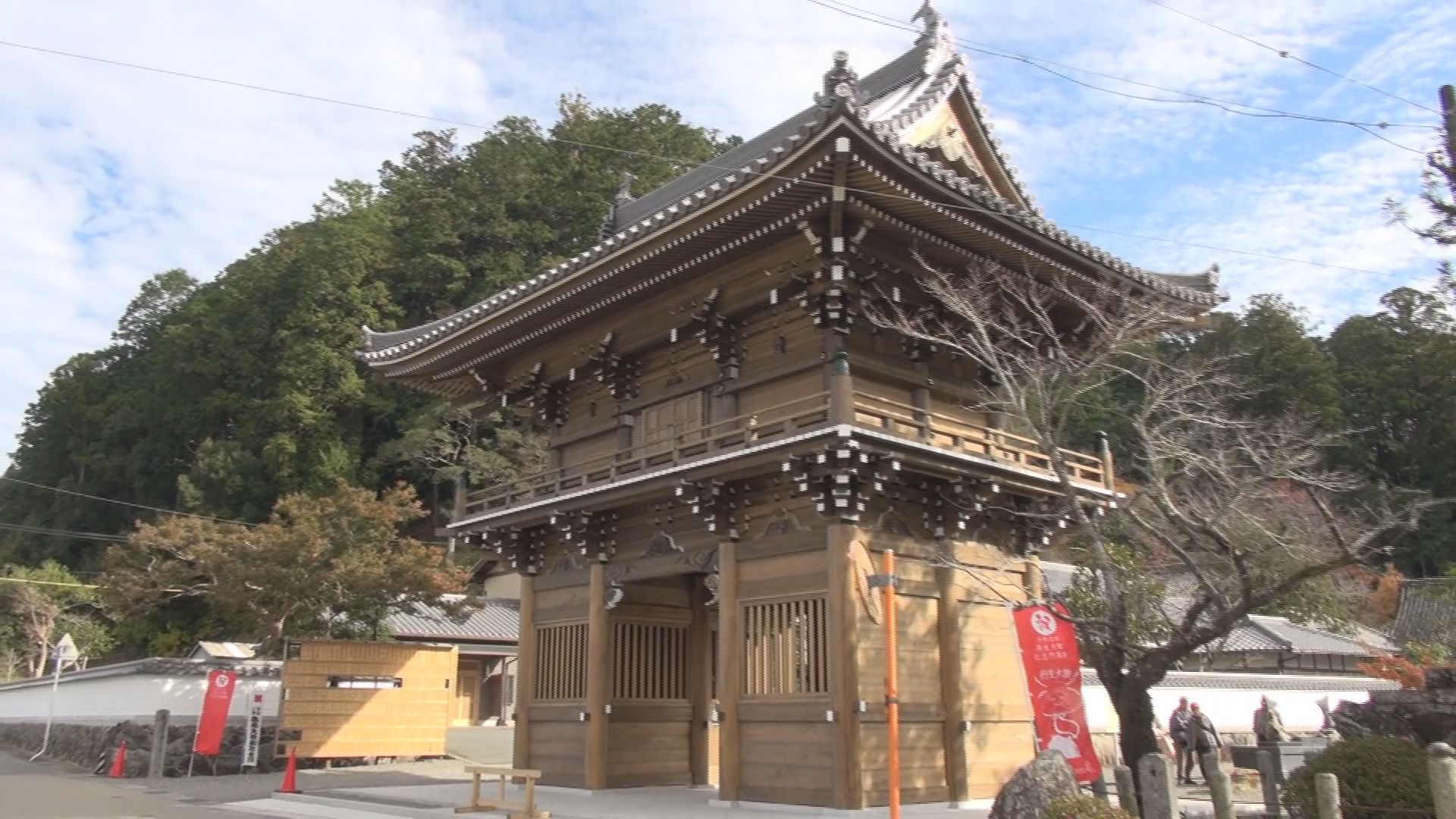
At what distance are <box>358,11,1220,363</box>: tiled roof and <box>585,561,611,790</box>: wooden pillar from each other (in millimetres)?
5142

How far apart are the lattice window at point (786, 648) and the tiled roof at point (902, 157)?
568 cm

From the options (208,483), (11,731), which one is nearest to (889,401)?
(11,731)

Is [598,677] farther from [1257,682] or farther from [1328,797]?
[1257,682]

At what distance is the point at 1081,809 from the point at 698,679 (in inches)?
400

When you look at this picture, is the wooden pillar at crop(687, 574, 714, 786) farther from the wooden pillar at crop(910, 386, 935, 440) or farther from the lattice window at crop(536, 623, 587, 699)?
the wooden pillar at crop(910, 386, 935, 440)

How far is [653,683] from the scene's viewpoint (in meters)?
17.4

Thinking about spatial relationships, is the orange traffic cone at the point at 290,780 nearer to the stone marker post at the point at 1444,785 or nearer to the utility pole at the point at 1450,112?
the stone marker post at the point at 1444,785

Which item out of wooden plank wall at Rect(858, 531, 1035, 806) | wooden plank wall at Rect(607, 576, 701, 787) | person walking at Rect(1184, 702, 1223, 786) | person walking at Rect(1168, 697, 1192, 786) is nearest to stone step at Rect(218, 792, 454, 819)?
wooden plank wall at Rect(607, 576, 701, 787)

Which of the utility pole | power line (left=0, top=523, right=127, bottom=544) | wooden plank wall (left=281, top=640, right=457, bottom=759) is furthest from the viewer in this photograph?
power line (left=0, top=523, right=127, bottom=544)

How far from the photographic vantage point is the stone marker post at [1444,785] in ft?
25.6

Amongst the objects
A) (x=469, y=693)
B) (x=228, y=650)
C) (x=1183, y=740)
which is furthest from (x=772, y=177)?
(x=469, y=693)

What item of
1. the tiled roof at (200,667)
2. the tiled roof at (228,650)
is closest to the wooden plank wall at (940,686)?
the tiled roof at (200,667)

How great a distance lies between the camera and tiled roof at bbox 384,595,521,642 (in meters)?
32.7

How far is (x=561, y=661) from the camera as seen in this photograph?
17.5m
